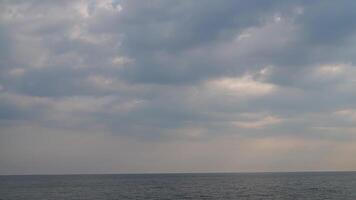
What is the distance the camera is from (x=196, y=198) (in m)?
79.7

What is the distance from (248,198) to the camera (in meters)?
78.9

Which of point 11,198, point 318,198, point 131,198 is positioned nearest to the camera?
point 318,198

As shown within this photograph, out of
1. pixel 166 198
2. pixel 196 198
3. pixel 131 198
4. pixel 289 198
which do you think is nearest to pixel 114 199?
pixel 131 198

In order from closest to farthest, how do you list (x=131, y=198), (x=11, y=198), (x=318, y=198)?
(x=318, y=198) → (x=131, y=198) → (x=11, y=198)

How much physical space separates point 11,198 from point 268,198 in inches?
2157

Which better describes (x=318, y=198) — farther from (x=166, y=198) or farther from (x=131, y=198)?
(x=131, y=198)

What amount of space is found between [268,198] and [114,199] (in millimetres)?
30090

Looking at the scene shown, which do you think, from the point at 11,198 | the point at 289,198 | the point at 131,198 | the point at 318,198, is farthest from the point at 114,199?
the point at 318,198

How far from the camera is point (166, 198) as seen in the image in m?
80.8

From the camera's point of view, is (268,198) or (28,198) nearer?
(268,198)

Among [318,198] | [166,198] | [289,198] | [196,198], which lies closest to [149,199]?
[166,198]

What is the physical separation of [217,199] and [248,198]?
20.6 feet

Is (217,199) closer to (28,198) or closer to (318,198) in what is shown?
(318,198)

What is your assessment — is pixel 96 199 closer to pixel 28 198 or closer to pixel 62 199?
pixel 62 199
